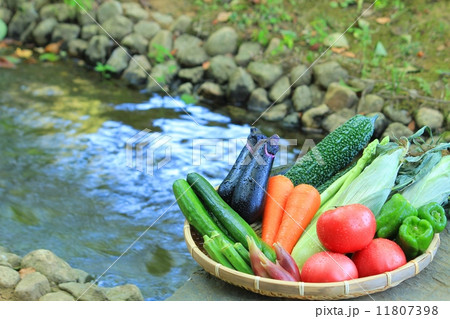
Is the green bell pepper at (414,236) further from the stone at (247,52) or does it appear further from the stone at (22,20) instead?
the stone at (22,20)

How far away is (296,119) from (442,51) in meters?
1.47

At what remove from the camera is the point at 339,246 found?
1.84m

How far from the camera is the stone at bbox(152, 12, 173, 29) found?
623 centimetres

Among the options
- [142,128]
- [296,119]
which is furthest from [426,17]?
[142,128]

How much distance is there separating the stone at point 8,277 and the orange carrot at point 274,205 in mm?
1186

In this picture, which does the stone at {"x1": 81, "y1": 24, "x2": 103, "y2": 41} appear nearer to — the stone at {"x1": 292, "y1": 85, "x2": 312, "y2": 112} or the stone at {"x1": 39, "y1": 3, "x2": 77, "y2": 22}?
the stone at {"x1": 39, "y1": 3, "x2": 77, "y2": 22}

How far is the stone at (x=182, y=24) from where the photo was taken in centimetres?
607

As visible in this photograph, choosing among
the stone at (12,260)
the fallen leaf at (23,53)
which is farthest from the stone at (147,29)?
the stone at (12,260)

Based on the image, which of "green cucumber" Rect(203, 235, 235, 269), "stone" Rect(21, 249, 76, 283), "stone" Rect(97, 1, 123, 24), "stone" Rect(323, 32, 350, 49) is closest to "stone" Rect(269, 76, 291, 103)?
"stone" Rect(323, 32, 350, 49)

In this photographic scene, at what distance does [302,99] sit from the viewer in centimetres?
516

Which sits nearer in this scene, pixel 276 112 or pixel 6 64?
pixel 276 112

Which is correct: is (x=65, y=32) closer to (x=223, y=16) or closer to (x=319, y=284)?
(x=223, y=16)

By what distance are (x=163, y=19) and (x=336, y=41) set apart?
1.96 m

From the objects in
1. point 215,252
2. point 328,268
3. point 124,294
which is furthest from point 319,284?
point 124,294
